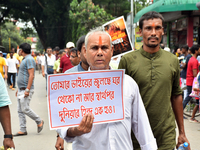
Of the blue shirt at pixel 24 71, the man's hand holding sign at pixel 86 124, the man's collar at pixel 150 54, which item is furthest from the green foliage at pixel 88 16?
the man's hand holding sign at pixel 86 124

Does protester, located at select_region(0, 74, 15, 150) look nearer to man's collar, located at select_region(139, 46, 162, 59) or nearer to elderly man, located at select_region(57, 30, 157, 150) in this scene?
elderly man, located at select_region(57, 30, 157, 150)

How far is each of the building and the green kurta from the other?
10.4 metres

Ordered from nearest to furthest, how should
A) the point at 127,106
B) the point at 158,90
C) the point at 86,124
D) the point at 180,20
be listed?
the point at 86,124
the point at 127,106
the point at 158,90
the point at 180,20

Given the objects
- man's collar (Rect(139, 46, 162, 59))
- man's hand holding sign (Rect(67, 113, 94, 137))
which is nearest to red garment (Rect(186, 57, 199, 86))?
man's collar (Rect(139, 46, 162, 59))

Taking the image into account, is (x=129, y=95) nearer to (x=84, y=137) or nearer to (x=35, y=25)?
(x=84, y=137)

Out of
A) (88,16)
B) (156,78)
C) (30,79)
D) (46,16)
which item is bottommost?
(30,79)

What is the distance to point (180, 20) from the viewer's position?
1666 centimetres

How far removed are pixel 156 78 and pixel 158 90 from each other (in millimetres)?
113

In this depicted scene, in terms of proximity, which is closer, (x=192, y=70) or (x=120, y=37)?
(x=120, y=37)

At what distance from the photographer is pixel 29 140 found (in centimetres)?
618

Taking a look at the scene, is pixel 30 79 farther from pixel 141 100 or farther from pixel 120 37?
pixel 141 100

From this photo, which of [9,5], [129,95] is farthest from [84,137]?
[9,5]

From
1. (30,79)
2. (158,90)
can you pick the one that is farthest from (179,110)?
(30,79)

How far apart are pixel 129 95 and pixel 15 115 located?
7.23m
